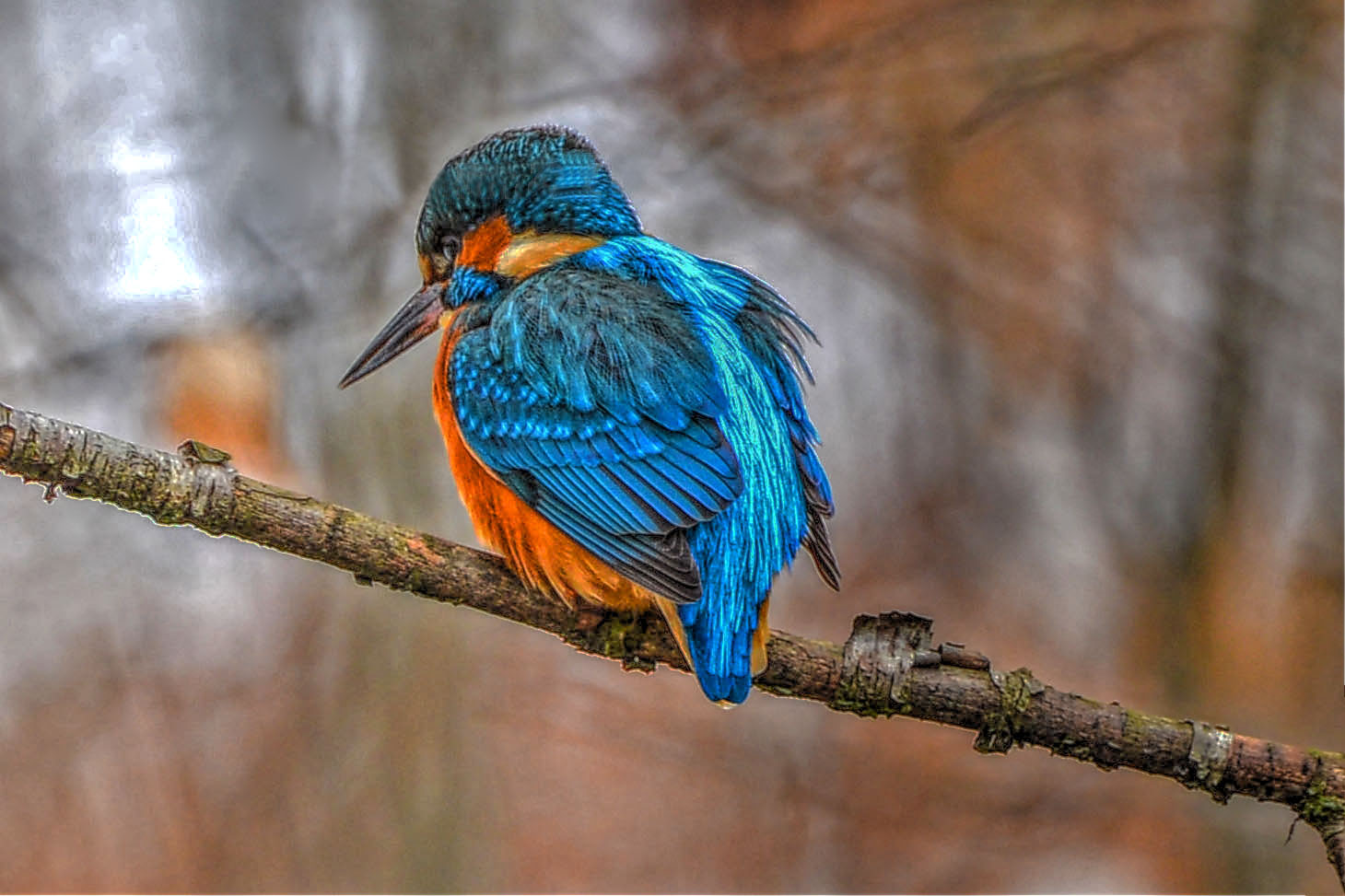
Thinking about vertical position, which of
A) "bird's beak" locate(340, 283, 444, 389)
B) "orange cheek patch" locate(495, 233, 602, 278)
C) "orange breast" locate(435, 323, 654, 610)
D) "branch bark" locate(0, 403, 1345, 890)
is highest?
"orange cheek patch" locate(495, 233, 602, 278)

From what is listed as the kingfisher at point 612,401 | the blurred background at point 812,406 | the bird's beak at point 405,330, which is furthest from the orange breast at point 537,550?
the blurred background at point 812,406

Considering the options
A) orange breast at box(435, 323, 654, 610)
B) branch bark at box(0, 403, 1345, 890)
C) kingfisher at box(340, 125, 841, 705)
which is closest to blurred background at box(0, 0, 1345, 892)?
kingfisher at box(340, 125, 841, 705)

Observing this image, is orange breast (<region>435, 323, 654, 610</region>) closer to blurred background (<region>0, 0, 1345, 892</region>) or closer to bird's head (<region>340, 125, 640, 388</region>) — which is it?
bird's head (<region>340, 125, 640, 388</region>)

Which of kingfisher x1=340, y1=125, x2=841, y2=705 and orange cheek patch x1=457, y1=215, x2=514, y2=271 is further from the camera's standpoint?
orange cheek patch x1=457, y1=215, x2=514, y2=271

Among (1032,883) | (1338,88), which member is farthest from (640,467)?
(1338,88)

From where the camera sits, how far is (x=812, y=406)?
328cm

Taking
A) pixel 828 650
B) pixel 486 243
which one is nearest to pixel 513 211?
pixel 486 243

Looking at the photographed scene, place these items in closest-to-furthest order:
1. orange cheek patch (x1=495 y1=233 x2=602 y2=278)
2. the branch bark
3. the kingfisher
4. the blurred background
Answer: the branch bark, the kingfisher, orange cheek patch (x1=495 y1=233 x2=602 y2=278), the blurred background

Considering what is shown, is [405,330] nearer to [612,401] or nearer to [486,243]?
[486,243]

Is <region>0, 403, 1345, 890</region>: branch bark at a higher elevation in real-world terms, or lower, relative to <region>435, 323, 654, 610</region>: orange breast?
lower

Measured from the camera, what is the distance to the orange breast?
1870mm

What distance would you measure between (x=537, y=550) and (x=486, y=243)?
1.99 feet

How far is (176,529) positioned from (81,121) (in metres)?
0.99

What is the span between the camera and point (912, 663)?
5.78 feet
